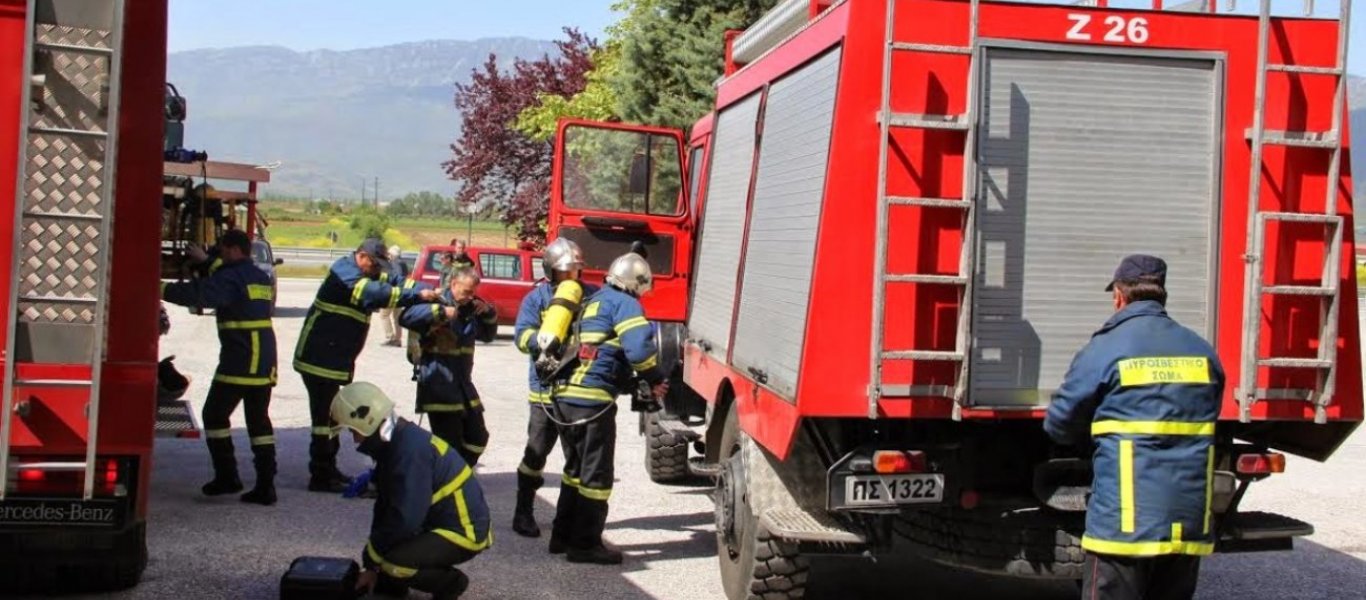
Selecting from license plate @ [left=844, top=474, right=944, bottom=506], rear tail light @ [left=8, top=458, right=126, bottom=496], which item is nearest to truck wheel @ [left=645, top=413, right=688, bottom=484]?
license plate @ [left=844, top=474, right=944, bottom=506]

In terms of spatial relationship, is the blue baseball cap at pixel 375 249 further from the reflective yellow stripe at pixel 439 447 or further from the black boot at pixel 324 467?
the reflective yellow stripe at pixel 439 447

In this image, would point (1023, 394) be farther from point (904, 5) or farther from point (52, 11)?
point (52, 11)

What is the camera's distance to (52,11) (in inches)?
207

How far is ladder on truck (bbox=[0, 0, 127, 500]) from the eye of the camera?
5242 millimetres

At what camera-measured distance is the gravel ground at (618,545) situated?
7.25 m

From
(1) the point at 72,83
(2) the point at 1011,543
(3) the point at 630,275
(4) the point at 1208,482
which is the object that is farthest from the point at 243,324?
(4) the point at 1208,482

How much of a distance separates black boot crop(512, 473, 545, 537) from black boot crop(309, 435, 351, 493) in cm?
159

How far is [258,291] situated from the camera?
884 centimetres

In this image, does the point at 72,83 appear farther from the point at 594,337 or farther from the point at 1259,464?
the point at 1259,464

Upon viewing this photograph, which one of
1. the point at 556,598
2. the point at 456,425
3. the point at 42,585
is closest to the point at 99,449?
the point at 42,585

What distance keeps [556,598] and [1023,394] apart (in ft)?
8.48

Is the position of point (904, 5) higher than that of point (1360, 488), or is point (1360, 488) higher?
point (904, 5)

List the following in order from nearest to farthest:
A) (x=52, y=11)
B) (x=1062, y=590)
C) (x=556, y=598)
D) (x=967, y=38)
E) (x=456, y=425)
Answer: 1. (x=52, y=11)
2. (x=967, y=38)
3. (x=556, y=598)
4. (x=1062, y=590)
5. (x=456, y=425)

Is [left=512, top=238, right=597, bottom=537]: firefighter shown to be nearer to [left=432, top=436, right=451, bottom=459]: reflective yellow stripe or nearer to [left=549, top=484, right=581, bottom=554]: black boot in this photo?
[left=549, top=484, right=581, bottom=554]: black boot
